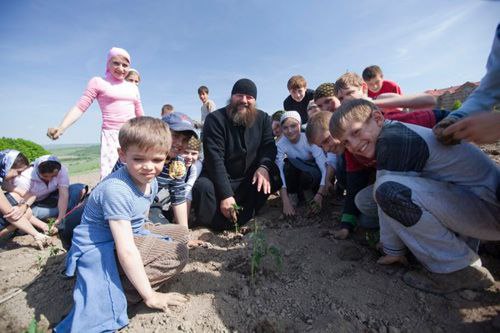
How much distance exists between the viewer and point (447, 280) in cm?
205

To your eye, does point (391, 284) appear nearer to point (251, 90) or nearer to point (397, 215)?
point (397, 215)

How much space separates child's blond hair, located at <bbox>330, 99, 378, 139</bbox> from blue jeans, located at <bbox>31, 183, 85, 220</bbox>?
4.06 m

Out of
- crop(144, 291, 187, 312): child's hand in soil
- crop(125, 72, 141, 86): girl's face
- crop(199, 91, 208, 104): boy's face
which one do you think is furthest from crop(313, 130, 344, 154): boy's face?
crop(199, 91, 208, 104): boy's face

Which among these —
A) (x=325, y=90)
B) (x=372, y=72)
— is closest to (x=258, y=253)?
(x=325, y=90)

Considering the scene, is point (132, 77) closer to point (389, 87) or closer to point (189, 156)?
point (189, 156)

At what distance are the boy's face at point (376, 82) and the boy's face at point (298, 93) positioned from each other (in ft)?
4.00

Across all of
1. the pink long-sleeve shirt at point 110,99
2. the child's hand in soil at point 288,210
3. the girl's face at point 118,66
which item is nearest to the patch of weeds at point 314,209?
the child's hand in soil at point 288,210

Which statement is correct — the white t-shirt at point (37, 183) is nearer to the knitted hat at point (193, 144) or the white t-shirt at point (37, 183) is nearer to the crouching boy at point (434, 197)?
the knitted hat at point (193, 144)

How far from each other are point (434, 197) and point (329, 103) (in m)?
2.31

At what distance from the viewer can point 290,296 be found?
215cm

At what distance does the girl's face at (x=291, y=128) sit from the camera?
4.26m

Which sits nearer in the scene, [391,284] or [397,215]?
[397,215]

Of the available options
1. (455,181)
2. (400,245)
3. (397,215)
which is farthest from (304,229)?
(455,181)

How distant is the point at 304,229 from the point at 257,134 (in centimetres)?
151
